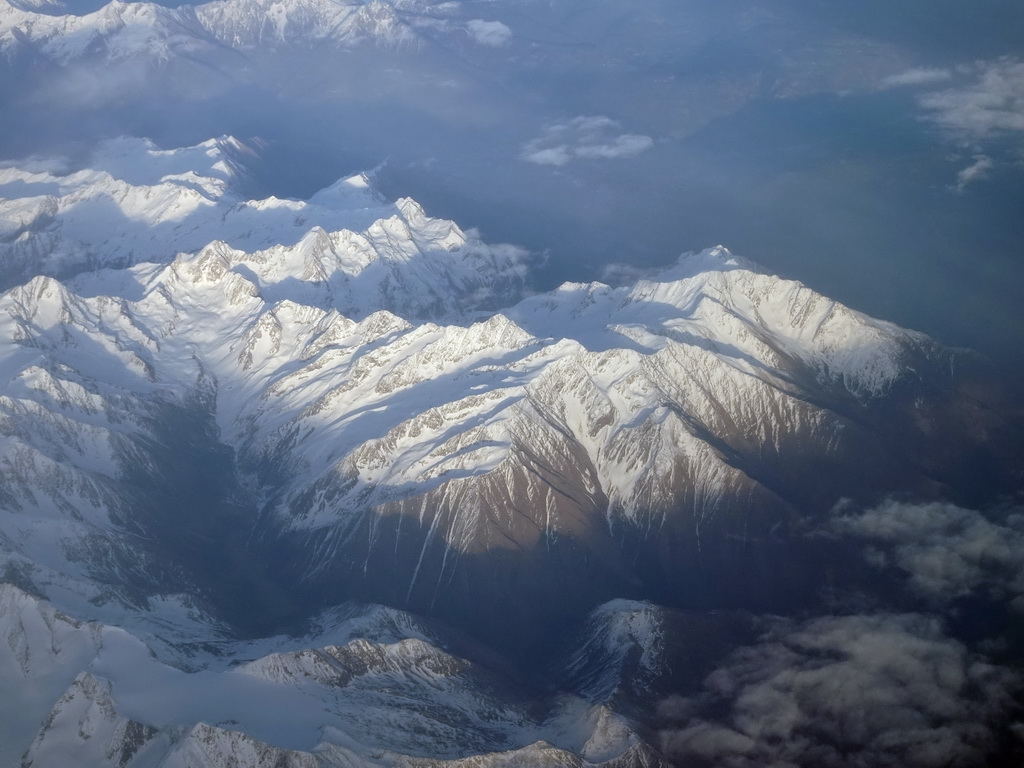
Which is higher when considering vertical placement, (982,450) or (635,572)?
(982,450)

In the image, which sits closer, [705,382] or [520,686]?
[520,686]

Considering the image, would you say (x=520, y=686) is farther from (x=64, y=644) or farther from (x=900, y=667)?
(x=64, y=644)

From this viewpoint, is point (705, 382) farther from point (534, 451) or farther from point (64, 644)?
point (64, 644)

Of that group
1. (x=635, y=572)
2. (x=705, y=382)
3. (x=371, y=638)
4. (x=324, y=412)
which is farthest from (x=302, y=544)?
(x=705, y=382)

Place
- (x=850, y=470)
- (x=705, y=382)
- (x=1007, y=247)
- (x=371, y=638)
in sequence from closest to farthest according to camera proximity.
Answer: (x=371, y=638) → (x=850, y=470) → (x=705, y=382) → (x=1007, y=247)

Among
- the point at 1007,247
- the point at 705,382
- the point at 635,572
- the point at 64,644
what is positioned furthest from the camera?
the point at 1007,247

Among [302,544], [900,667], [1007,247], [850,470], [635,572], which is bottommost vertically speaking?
[302,544]
